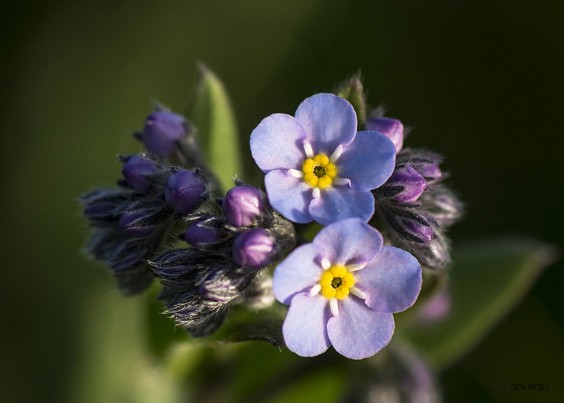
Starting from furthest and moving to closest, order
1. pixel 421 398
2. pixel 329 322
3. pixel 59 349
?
1. pixel 59 349
2. pixel 421 398
3. pixel 329 322

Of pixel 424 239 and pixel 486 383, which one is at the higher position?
Answer: pixel 424 239

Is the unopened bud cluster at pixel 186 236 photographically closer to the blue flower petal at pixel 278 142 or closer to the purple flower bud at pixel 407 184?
the blue flower petal at pixel 278 142

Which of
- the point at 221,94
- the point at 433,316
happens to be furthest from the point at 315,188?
the point at 433,316

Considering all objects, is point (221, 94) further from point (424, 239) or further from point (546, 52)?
point (546, 52)

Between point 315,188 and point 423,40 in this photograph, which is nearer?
point 315,188

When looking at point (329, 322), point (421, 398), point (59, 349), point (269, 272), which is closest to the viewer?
point (329, 322)

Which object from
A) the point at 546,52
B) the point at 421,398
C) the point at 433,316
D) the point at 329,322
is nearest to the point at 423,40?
the point at 546,52

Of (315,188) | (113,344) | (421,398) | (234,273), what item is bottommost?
(421,398)

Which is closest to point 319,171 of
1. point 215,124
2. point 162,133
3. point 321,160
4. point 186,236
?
point 321,160
